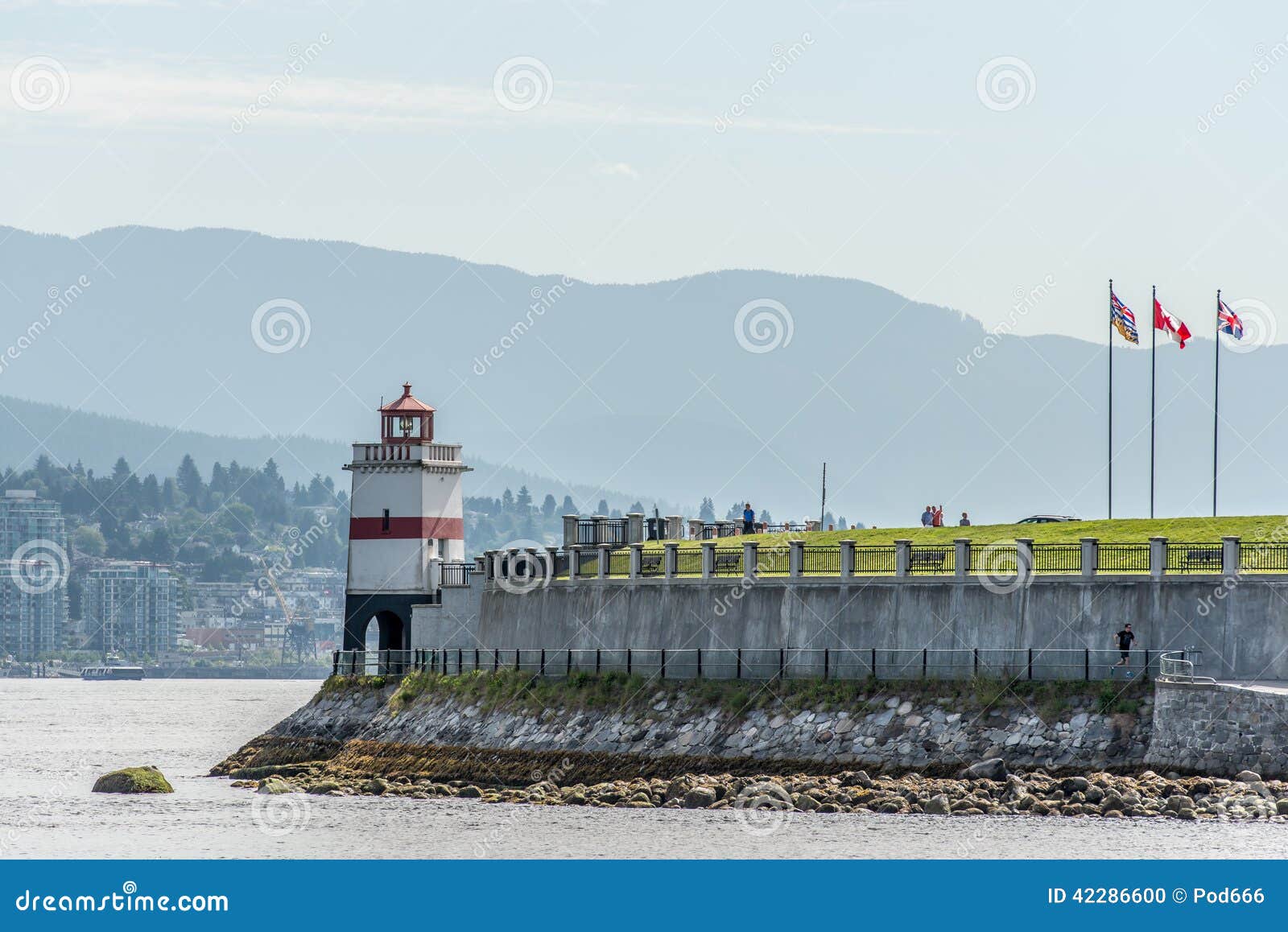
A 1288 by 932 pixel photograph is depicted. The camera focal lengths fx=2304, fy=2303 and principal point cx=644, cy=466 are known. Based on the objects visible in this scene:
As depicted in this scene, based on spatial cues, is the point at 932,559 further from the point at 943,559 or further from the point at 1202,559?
the point at 1202,559

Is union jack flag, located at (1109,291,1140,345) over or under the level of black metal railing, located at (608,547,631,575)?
over

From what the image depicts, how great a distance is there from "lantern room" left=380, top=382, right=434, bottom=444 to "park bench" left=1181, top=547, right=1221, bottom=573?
35.4 m

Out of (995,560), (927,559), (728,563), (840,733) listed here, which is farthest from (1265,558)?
(728,563)

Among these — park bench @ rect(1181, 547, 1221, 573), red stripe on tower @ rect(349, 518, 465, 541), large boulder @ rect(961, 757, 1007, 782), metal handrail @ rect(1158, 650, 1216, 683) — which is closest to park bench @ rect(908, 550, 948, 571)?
park bench @ rect(1181, 547, 1221, 573)

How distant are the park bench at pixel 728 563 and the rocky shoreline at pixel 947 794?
7021mm

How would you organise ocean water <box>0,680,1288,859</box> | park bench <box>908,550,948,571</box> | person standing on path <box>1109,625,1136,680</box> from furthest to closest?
park bench <box>908,550,948,571</box>, person standing on path <box>1109,625,1136,680</box>, ocean water <box>0,680,1288,859</box>

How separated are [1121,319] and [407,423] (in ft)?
82.7

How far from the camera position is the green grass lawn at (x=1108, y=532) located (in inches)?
2066

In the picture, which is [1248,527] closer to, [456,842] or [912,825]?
[912,825]

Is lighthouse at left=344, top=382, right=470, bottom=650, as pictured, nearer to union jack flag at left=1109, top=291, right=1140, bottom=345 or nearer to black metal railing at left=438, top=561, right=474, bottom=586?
black metal railing at left=438, top=561, right=474, bottom=586

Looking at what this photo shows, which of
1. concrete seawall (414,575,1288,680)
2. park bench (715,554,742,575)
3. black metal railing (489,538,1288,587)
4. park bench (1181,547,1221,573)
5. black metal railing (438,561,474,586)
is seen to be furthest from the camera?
black metal railing (438,561,474,586)

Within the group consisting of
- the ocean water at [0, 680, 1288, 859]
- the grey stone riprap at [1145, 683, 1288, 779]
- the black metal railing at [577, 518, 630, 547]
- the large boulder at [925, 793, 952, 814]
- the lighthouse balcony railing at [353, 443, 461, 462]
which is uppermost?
the lighthouse balcony railing at [353, 443, 461, 462]

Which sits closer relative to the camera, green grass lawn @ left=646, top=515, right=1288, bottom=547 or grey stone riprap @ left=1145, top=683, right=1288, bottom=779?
grey stone riprap @ left=1145, top=683, right=1288, bottom=779

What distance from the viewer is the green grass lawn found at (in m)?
52.5
